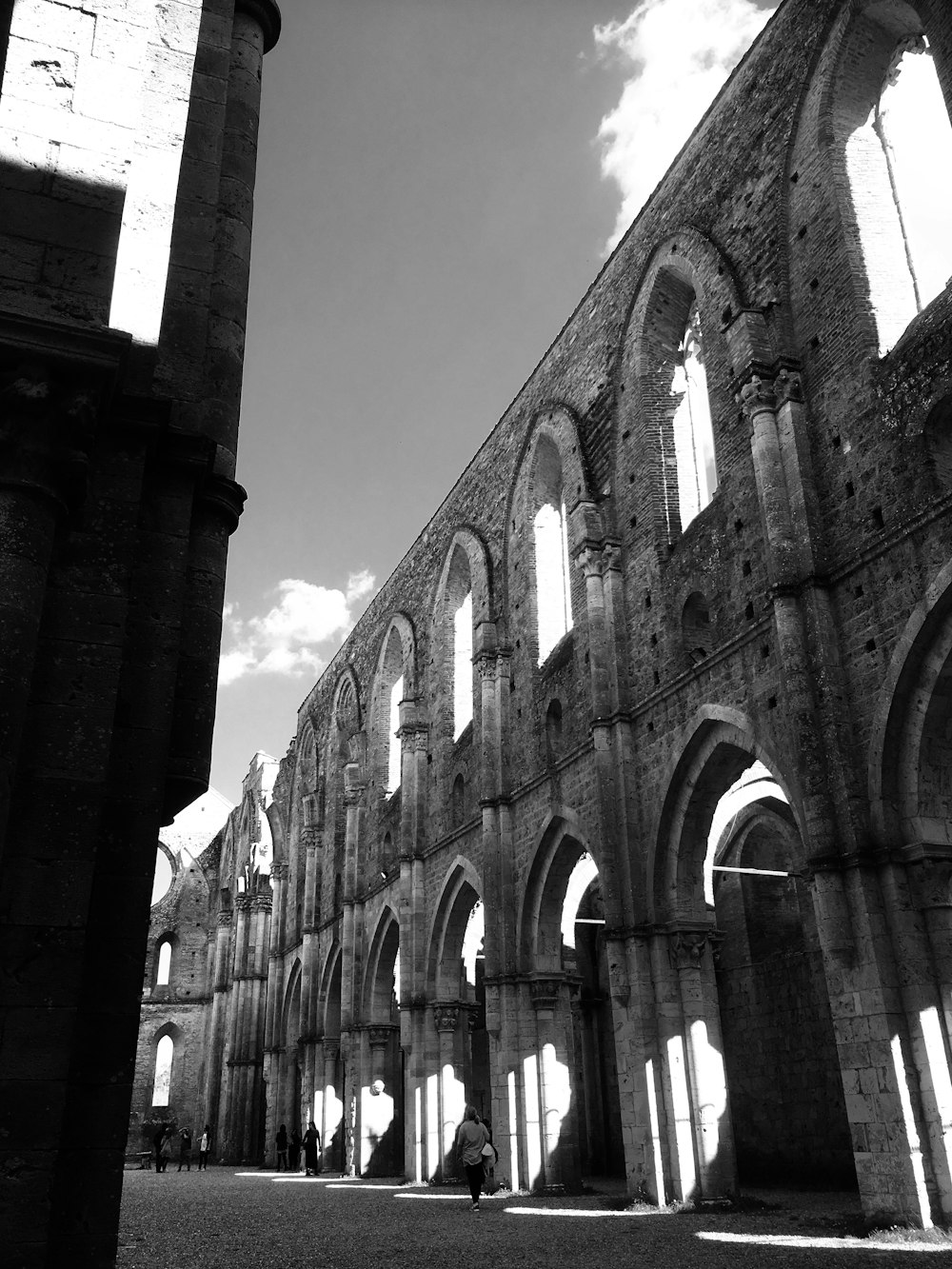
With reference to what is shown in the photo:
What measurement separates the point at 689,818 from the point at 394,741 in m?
13.8

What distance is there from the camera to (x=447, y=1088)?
18.9 metres

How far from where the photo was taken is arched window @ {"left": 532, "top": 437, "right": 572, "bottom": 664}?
57.6ft

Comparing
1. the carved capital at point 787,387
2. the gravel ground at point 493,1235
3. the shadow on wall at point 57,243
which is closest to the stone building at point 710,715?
the carved capital at point 787,387

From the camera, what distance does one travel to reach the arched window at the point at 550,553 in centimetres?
1756

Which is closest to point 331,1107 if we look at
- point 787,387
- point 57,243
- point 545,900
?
point 545,900

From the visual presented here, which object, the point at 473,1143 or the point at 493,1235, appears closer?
the point at 493,1235

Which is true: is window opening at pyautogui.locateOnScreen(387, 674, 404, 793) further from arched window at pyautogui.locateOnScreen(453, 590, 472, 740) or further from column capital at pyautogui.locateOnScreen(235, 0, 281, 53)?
column capital at pyautogui.locateOnScreen(235, 0, 281, 53)

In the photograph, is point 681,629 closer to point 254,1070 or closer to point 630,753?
point 630,753

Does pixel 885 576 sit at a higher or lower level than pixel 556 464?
lower

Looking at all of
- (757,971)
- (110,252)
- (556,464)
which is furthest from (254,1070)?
(110,252)

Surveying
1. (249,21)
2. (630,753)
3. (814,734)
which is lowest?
(814,734)

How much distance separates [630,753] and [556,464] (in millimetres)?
6500

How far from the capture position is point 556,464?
Result: 61.2ft

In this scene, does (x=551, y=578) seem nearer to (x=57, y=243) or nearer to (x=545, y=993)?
(x=545, y=993)
